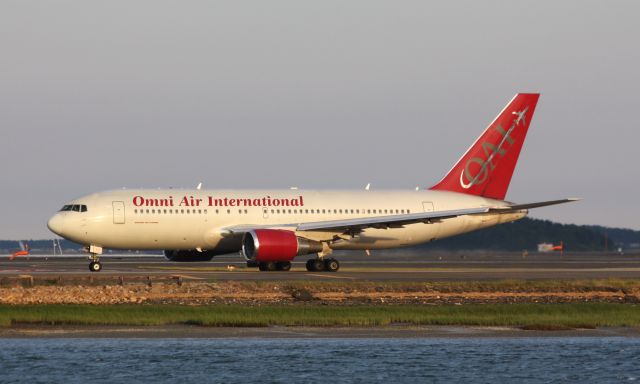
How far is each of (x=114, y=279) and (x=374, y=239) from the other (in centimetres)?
2041

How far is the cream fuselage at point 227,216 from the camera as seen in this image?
6062 cm

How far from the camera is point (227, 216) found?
204ft

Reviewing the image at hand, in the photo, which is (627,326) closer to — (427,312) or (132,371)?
(427,312)

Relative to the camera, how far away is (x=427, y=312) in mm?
39156

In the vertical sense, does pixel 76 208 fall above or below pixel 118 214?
above

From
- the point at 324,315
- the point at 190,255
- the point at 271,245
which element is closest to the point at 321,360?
the point at 324,315

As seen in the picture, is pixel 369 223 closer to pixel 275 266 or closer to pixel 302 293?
pixel 275 266

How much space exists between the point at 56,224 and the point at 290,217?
39.6ft

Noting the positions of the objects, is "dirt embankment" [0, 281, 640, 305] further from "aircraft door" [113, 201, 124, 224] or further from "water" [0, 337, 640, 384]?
"aircraft door" [113, 201, 124, 224]

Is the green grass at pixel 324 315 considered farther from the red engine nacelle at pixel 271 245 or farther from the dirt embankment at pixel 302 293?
the red engine nacelle at pixel 271 245

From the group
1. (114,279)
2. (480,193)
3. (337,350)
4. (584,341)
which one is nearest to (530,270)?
(480,193)

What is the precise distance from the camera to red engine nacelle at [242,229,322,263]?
192 feet

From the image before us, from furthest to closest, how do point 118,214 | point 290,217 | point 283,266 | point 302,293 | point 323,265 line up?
point 290,217 < point 323,265 < point 283,266 < point 118,214 < point 302,293

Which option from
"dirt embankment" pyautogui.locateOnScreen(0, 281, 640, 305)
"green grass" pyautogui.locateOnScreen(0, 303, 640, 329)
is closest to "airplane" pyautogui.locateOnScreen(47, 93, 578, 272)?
"dirt embankment" pyautogui.locateOnScreen(0, 281, 640, 305)
